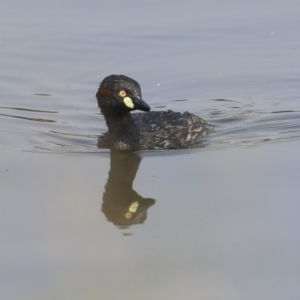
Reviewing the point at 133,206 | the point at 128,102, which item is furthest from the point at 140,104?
the point at 133,206

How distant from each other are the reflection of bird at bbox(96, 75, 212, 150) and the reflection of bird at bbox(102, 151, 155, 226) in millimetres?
423

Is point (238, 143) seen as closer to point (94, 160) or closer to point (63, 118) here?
point (94, 160)

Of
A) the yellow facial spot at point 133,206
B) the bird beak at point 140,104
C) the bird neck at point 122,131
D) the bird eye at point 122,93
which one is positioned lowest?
the yellow facial spot at point 133,206

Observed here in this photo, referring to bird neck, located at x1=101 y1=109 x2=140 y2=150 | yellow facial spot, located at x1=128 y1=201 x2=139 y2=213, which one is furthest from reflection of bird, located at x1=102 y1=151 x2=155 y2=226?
bird neck, located at x1=101 y1=109 x2=140 y2=150

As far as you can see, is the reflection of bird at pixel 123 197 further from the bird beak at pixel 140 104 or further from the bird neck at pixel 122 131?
the bird beak at pixel 140 104

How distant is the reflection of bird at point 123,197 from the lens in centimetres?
824

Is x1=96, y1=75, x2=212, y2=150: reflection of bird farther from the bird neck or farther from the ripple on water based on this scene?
the ripple on water

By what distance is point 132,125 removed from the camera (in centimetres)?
1121

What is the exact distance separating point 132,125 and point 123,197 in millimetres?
2374

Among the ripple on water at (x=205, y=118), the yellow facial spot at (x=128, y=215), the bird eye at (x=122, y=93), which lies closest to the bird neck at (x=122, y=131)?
the ripple on water at (x=205, y=118)

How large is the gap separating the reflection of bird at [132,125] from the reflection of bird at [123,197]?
0.42m

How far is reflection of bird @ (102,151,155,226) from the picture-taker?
8.24 m

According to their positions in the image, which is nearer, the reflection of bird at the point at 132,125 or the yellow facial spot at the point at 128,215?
the yellow facial spot at the point at 128,215

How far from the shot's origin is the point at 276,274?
22.2 feet
